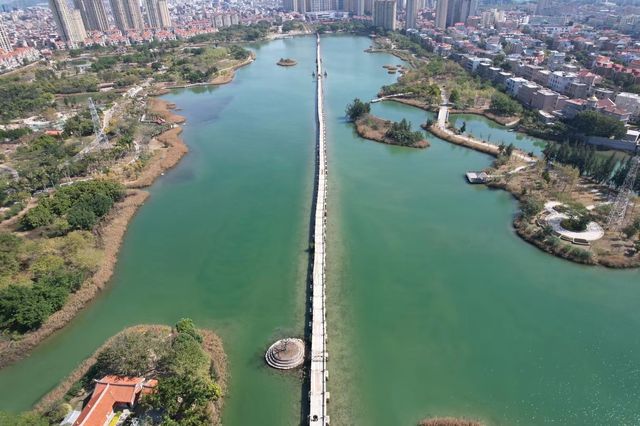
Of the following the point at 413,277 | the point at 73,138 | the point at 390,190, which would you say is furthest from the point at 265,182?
the point at 73,138

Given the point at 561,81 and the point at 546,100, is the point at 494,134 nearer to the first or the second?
the point at 546,100

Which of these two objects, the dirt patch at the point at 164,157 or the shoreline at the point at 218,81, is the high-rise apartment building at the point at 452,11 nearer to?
the shoreline at the point at 218,81

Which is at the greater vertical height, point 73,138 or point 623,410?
point 73,138

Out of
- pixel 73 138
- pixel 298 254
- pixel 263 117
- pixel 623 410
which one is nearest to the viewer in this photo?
pixel 623 410

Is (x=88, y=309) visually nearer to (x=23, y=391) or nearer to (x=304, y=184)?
(x=23, y=391)

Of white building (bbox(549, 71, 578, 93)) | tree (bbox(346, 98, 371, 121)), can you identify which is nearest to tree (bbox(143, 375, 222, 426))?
tree (bbox(346, 98, 371, 121))

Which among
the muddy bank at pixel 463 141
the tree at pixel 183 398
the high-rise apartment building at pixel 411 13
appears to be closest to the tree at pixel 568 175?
the muddy bank at pixel 463 141

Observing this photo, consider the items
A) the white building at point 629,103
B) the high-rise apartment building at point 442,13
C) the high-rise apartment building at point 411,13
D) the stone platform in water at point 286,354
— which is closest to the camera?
the stone platform in water at point 286,354

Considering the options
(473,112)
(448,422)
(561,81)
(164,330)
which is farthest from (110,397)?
(561,81)
